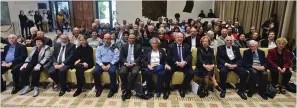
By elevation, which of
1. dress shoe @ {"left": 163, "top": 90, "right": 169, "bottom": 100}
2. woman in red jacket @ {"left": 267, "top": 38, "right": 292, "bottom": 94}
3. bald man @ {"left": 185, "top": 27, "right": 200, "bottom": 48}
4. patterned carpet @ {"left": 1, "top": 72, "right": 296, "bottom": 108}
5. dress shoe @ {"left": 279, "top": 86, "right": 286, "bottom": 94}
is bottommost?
patterned carpet @ {"left": 1, "top": 72, "right": 296, "bottom": 108}

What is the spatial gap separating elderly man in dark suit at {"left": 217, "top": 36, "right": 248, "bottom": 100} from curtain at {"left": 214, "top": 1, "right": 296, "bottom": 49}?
271cm

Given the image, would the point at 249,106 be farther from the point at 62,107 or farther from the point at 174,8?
the point at 174,8

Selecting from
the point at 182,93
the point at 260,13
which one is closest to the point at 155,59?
the point at 182,93

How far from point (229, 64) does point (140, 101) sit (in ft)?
5.01

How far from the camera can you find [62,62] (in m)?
3.78

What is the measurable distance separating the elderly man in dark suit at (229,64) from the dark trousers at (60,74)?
2.48m

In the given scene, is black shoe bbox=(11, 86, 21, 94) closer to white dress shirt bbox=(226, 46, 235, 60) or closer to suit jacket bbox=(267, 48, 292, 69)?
white dress shirt bbox=(226, 46, 235, 60)

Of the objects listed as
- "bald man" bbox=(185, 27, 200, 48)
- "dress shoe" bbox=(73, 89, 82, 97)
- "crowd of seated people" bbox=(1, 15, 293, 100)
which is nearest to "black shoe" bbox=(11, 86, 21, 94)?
"crowd of seated people" bbox=(1, 15, 293, 100)

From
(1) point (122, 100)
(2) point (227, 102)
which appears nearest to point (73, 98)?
(1) point (122, 100)

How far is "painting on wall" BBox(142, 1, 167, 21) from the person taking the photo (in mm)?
10391

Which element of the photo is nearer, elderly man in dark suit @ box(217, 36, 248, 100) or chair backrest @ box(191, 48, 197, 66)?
elderly man in dark suit @ box(217, 36, 248, 100)

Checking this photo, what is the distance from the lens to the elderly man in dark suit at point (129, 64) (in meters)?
3.54

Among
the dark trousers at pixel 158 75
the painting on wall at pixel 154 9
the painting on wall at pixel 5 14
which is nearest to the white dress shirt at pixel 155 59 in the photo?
the dark trousers at pixel 158 75

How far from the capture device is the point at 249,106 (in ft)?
10.7
